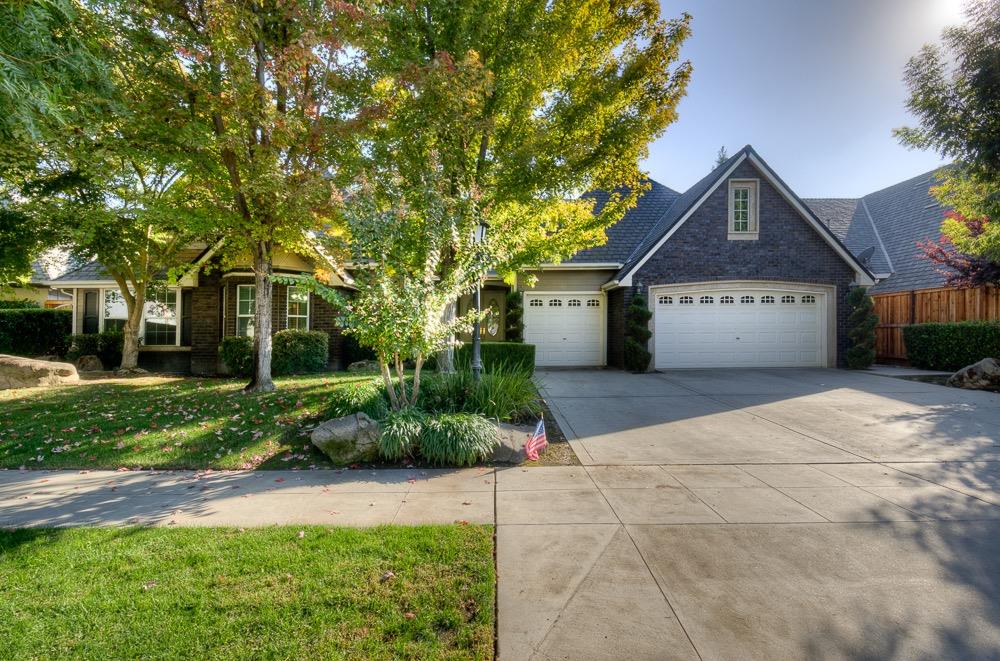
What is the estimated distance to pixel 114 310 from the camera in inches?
593

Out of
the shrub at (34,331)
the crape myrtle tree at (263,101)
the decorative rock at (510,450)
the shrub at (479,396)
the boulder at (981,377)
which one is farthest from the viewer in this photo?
the shrub at (34,331)

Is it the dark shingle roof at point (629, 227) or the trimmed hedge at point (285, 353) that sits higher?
the dark shingle roof at point (629, 227)

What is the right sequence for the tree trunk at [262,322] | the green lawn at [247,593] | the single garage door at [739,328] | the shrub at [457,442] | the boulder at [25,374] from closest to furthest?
the green lawn at [247,593] < the shrub at [457,442] < the tree trunk at [262,322] < the boulder at [25,374] < the single garage door at [739,328]

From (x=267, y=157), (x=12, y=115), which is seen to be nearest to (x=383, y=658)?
(x=12, y=115)

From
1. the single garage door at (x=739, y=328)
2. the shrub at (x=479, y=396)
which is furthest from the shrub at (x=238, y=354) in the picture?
the single garage door at (x=739, y=328)

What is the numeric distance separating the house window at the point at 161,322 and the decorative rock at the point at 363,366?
565 cm

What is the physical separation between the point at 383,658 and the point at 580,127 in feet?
26.3

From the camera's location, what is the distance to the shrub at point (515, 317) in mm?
14641

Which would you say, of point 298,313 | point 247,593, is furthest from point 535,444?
point 298,313

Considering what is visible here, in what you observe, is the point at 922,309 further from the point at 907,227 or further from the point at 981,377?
the point at 981,377

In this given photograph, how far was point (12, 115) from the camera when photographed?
438 centimetres

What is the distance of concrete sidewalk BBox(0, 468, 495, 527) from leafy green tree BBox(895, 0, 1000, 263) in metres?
13.0

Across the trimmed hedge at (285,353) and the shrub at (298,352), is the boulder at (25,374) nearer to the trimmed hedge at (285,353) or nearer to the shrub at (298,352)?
the trimmed hedge at (285,353)

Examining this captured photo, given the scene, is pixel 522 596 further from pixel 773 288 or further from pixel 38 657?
pixel 773 288
